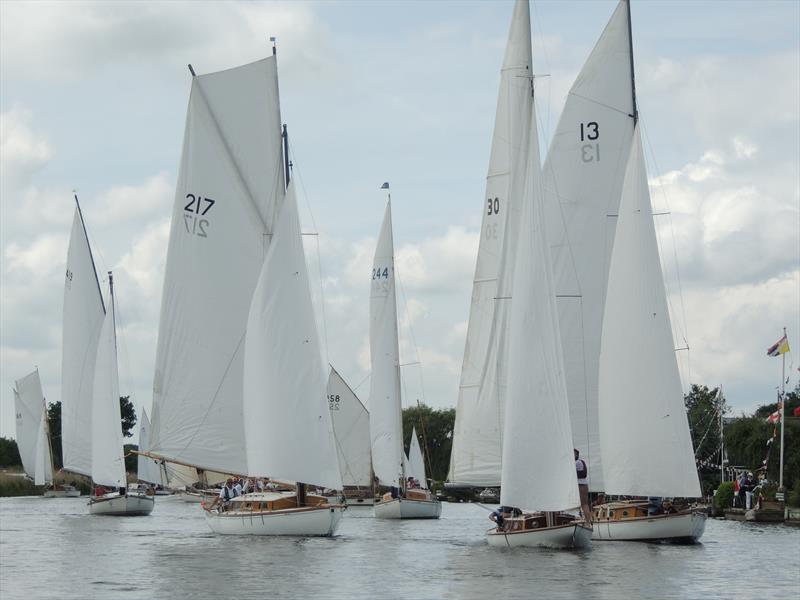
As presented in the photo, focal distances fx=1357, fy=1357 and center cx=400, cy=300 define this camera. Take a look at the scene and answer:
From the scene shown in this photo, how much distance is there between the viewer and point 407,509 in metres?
64.8

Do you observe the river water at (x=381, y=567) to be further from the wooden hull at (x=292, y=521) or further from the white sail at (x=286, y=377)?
the white sail at (x=286, y=377)

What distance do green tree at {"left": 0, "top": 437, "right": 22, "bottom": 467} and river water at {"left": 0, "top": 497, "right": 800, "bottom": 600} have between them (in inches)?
3494

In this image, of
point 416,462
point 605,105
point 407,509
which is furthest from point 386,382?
point 605,105

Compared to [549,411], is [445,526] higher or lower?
lower

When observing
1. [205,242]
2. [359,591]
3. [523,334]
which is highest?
[205,242]

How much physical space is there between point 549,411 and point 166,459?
16.5 metres

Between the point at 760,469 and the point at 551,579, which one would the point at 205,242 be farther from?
the point at 760,469

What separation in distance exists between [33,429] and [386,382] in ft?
187

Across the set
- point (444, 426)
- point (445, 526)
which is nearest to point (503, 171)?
point (445, 526)

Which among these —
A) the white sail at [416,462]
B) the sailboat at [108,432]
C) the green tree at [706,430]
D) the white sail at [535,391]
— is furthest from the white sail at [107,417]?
the green tree at [706,430]

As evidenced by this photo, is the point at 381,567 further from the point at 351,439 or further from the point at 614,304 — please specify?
the point at 351,439

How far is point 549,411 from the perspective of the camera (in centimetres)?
3641

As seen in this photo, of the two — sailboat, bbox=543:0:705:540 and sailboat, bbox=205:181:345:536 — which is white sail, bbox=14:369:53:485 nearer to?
sailboat, bbox=205:181:345:536

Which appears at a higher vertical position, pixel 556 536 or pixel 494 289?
pixel 494 289
